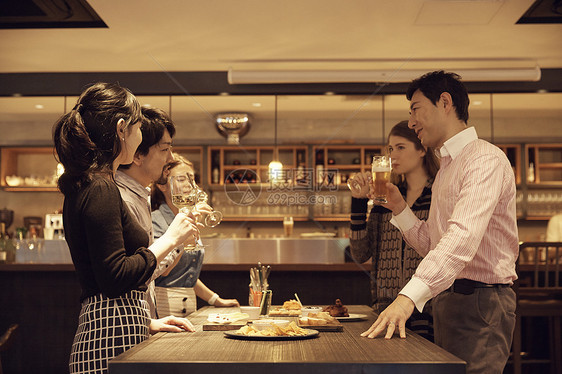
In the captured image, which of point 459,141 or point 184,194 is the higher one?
point 459,141

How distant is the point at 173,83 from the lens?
6.34 m

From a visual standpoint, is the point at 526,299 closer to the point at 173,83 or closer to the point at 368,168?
the point at 173,83

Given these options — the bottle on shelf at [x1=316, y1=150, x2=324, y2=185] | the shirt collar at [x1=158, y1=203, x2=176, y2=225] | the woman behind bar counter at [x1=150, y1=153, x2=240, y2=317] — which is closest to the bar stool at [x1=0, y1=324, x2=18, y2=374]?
the woman behind bar counter at [x1=150, y1=153, x2=240, y2=317]

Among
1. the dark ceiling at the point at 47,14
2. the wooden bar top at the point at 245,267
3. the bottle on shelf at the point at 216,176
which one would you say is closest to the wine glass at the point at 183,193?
the wooden bar top at the point at 245,267

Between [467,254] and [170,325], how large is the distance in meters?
0.95

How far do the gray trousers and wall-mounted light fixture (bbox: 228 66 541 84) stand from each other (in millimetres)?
4307

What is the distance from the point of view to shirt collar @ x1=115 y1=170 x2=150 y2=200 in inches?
86.7

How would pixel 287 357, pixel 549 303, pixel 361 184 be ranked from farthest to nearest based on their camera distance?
pixel 549 303, pixel 361 184, pixel 287 357

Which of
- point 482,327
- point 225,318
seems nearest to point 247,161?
point 225,318

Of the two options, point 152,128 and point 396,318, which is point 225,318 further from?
point 152,128

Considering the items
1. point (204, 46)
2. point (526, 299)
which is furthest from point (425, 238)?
point (204, 46)

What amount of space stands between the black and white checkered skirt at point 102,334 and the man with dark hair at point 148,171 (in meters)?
0.35

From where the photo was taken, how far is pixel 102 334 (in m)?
1.73

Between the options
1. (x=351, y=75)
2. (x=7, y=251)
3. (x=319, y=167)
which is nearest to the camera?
(x=351, y=75)
